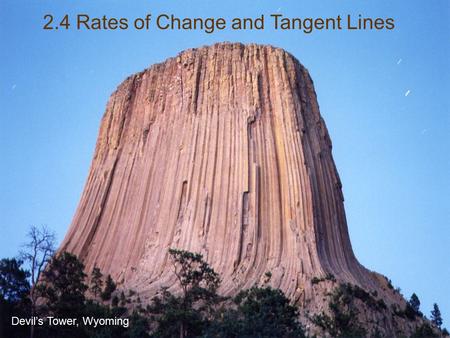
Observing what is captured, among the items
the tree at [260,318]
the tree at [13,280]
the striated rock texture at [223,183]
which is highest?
the striated rock texture at [223,183]

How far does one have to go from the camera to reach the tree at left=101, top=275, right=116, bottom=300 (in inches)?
1266

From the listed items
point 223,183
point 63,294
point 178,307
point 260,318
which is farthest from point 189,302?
point 223,183

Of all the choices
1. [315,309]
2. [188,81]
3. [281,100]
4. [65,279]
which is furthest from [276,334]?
[188,81]

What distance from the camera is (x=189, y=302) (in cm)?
2820

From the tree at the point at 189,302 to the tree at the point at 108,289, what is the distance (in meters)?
3.09

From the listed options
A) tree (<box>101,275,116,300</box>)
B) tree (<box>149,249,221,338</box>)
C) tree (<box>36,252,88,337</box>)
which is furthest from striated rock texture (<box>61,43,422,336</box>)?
tree (<box>36,252,88,337</box>)

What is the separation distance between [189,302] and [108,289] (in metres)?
6.31

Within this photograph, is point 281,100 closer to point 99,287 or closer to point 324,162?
point 324,162

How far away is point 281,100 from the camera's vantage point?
39.9 metres

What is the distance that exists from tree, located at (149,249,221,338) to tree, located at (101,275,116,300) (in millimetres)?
3094

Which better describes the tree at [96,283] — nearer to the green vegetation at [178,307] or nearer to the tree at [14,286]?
the green vegetation at [178,307]

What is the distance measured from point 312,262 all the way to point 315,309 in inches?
136

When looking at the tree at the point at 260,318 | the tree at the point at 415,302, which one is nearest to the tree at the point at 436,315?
the tree at the point at 415,302

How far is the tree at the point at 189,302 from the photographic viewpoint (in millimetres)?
24750
